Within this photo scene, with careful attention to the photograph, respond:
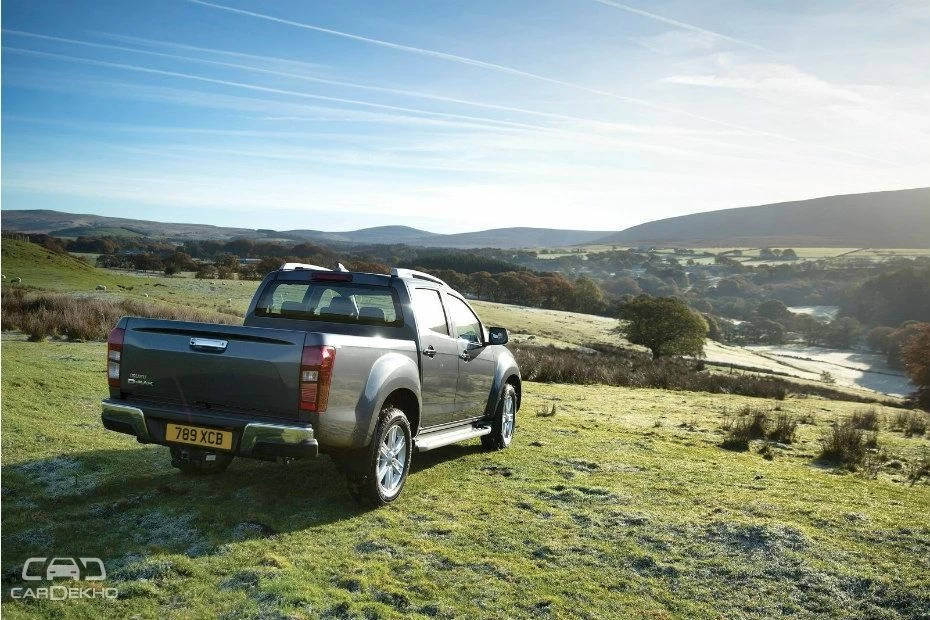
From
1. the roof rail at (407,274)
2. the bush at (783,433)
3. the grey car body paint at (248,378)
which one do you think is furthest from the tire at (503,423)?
the bush at (783,433)

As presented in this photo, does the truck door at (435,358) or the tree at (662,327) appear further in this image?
the tree at (662,327)

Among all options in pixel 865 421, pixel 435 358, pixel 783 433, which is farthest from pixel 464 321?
pixel 865 421

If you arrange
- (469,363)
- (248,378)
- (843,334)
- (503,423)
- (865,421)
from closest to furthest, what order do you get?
(248,378) < (469,363) < (503,423) < (865,421) < (843,334)

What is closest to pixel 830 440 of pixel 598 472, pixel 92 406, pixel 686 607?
pixel 598 472

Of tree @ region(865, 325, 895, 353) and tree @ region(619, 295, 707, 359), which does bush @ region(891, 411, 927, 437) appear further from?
tree @ region(865, 325, 895, 353)

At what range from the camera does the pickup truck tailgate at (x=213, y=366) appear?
566cm

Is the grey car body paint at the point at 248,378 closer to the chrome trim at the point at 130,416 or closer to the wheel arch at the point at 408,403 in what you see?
the chrome trim at the point at 130,416

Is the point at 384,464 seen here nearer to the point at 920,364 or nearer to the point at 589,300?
the point at 920,364

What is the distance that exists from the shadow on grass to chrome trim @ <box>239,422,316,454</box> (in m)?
0.72

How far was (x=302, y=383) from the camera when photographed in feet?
18.5

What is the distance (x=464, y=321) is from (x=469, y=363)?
606 mm

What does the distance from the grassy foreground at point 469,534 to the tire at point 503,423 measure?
29 cm

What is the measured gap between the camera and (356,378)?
19.7ft

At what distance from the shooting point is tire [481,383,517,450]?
9359mm
